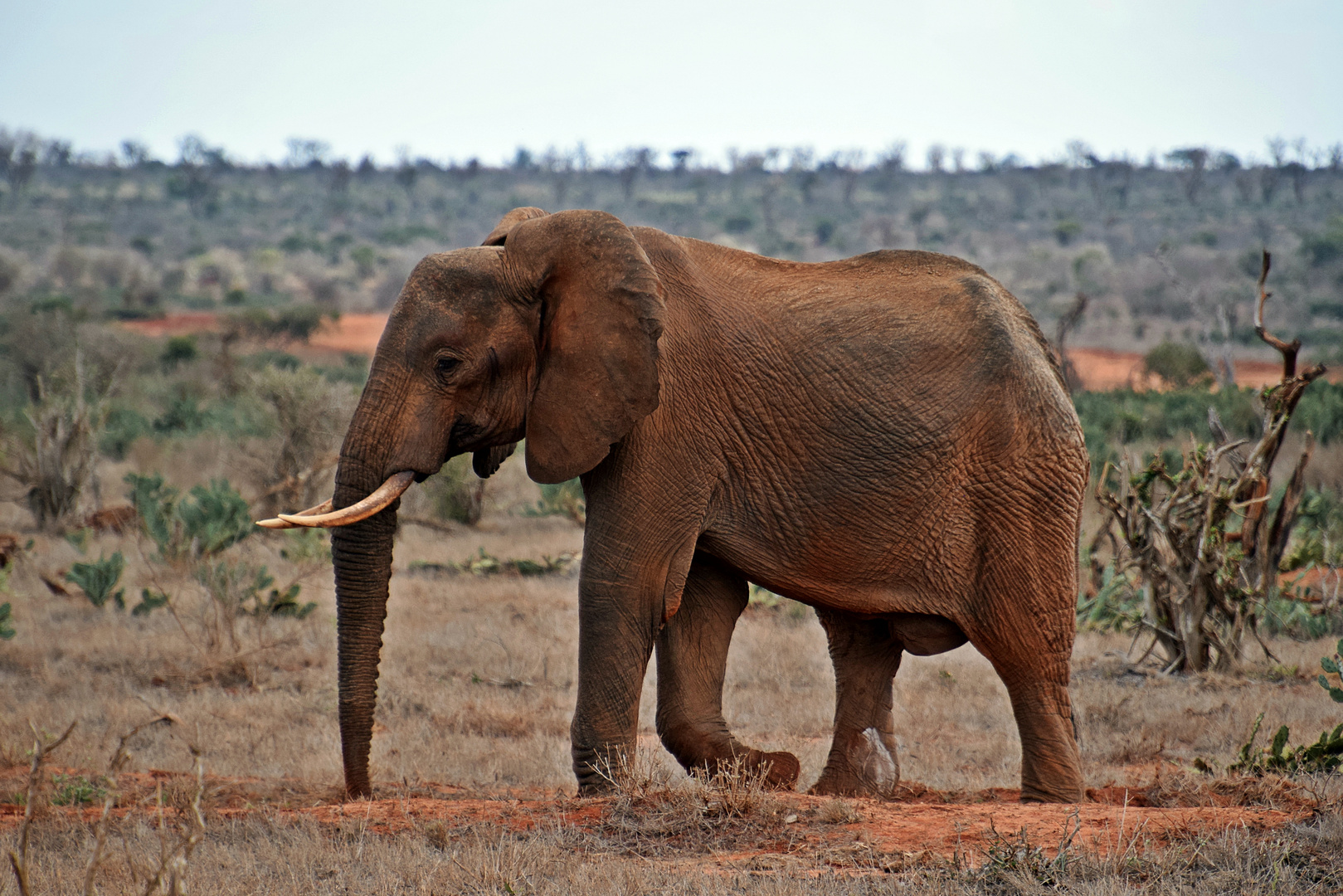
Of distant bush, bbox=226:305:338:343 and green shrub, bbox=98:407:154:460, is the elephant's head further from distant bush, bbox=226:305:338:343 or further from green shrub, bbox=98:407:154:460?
distant bush, bbox=226:305:338:343

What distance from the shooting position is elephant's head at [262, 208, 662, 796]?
16.7ft

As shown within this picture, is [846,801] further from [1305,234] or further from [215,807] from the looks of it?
[1305,234]

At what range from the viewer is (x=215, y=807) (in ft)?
18.6

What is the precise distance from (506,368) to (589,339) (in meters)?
0.39

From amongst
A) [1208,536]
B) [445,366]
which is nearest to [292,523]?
[445,366]

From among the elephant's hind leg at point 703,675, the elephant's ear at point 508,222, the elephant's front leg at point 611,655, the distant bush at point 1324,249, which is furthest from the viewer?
the distant bush at point 1324,249

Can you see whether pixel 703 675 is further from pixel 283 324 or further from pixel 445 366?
pixel 283 324

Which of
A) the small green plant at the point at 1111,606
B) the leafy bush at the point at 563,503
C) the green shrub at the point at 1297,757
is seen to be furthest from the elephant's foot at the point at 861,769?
the leafy bush at the point at 563,503

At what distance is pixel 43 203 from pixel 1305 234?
57893 mm

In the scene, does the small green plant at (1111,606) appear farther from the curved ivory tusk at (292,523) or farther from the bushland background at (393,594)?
Answer: the curved ivory tusk at (292,523)

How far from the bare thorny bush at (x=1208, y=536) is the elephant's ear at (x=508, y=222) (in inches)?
168

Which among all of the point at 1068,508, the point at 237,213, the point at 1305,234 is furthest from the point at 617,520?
the point at 237,213

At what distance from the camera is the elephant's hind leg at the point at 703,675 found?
5.75m

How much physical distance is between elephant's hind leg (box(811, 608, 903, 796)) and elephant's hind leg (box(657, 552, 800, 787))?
0.35 metres
